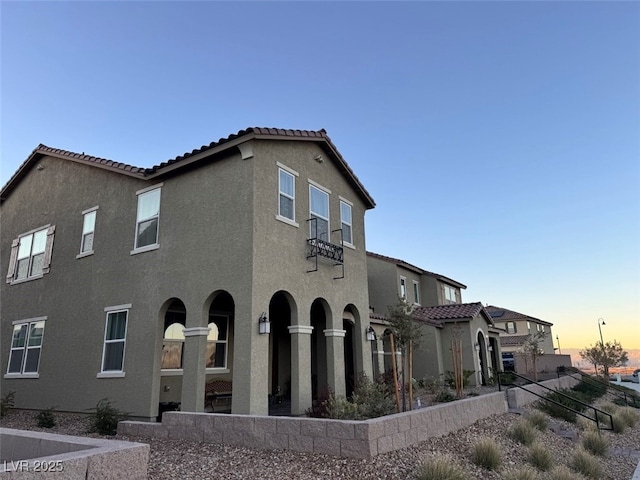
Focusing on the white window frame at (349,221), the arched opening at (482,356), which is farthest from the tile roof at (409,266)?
the white window frame at (349,221)

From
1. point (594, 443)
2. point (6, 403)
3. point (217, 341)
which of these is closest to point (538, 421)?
point (594, 443)

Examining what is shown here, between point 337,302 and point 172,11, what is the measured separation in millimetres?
11072

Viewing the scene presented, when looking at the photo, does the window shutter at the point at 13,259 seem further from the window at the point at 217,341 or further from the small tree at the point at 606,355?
the small tree at the point at 606,355

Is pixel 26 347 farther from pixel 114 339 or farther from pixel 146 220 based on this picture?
pixel 146 220

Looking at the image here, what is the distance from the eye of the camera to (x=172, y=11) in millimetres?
14109

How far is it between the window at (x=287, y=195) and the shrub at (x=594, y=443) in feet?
32.0

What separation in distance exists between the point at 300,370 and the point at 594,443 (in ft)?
25.6

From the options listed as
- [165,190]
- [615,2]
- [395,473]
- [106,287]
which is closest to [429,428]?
[395,473]

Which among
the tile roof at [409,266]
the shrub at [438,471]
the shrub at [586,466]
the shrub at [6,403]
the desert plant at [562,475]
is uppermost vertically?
the tile roof at [409,266]

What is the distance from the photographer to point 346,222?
1477 centimetres

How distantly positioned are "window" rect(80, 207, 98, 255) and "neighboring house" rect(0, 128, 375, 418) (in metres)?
0.07

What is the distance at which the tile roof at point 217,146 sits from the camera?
36.6ft

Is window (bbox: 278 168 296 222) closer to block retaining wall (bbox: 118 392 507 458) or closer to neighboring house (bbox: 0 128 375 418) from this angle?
neighboring house (bbox: 0 128 375 418)

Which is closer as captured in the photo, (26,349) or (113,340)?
(113,340)
